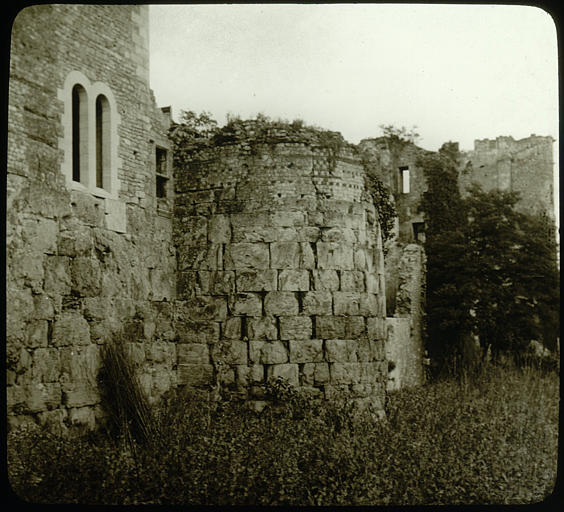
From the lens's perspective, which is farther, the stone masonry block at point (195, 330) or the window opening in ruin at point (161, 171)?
the window opening in ruin at point (161, 171)

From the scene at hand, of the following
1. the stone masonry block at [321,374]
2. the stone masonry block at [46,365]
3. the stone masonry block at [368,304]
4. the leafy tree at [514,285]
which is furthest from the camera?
the leafy tree at [514,285]

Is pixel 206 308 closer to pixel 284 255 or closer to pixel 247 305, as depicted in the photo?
pixel 247 305

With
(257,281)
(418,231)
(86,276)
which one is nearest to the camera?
(86,276)

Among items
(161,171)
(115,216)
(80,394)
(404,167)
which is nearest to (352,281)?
(161,171)

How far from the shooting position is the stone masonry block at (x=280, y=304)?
8859 mm

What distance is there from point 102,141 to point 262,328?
314 centimetres

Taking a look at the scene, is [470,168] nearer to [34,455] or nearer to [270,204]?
[270,204]

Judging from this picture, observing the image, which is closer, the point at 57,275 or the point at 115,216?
the point at 57,275

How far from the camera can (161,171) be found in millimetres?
9203

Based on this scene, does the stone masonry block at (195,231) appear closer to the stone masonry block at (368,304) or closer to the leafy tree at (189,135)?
the leafy tree at (189,135)

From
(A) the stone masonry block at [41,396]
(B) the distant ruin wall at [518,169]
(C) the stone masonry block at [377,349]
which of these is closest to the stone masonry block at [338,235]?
(C) the stone masonry block at [377,349]

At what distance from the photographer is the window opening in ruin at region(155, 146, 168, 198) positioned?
915cm

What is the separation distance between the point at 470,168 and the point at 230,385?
14.8 m

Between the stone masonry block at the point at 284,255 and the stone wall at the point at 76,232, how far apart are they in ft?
4.62
